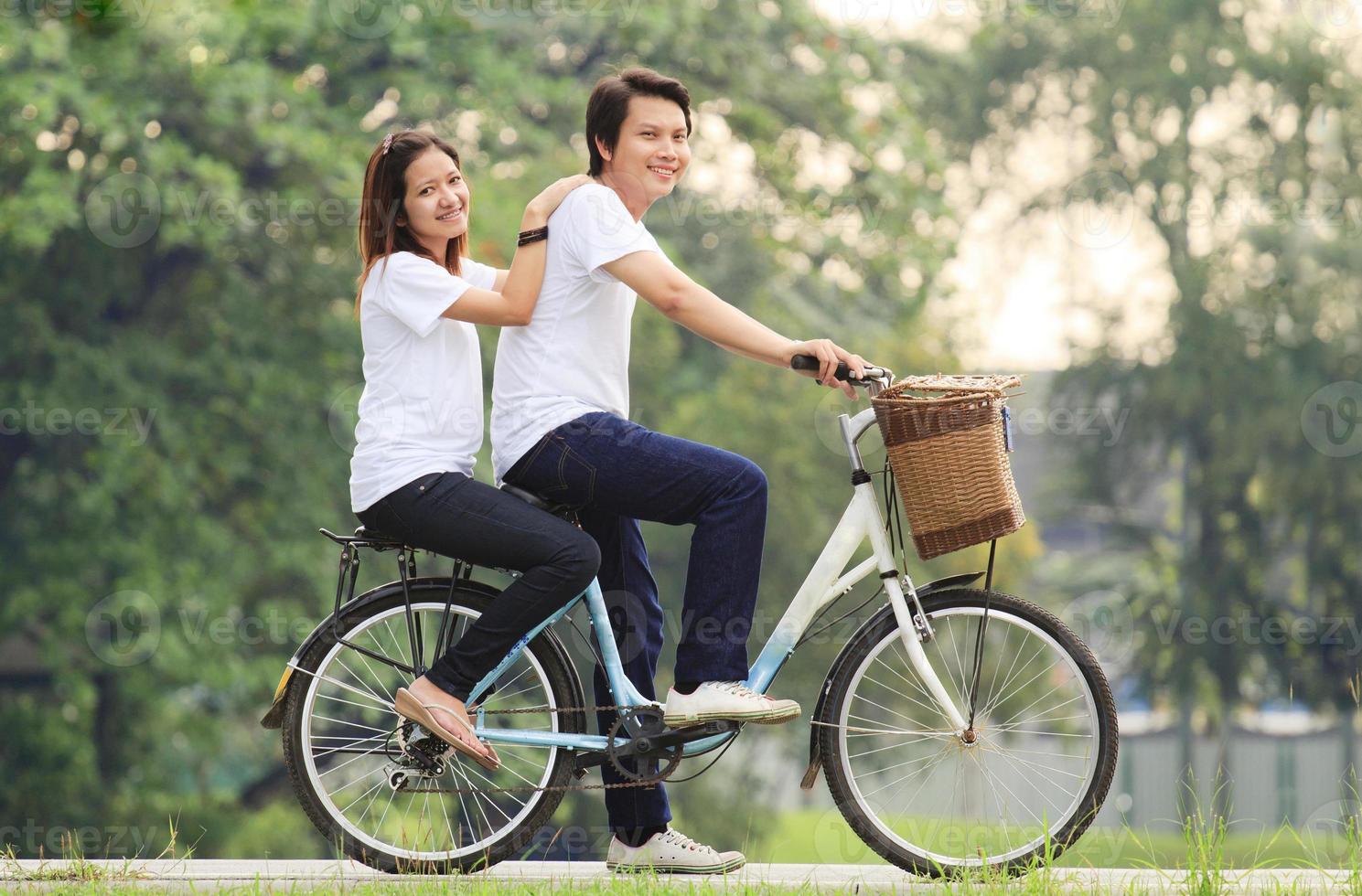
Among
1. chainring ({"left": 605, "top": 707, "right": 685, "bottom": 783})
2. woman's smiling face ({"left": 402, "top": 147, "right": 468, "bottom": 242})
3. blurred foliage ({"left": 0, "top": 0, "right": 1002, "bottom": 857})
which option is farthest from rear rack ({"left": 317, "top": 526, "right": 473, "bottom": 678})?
blurred foliage ({"left": 0, "top": 0, "right": 1002, "bottom": 857})

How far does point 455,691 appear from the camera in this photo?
3883 mm

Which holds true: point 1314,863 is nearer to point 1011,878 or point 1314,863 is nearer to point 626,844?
point 1011,878

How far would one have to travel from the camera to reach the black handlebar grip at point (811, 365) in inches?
146

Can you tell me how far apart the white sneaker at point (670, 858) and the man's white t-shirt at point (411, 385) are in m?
1.03

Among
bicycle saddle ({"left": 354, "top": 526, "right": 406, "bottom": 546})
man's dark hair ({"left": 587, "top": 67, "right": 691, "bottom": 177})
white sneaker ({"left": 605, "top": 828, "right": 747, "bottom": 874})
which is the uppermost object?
man's dark hair ({"left": 587, "top": 67, "right": 691, "bottom": 177})

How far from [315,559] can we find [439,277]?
30.3 ft

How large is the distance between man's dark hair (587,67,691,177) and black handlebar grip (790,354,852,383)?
70cm

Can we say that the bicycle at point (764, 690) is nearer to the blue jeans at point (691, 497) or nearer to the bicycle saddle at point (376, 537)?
the bicycle saddle at point (376, 537)

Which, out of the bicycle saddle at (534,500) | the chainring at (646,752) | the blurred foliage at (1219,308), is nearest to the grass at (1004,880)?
the chainring at (646,752)

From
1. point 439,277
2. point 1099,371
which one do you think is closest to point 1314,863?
point 439,277

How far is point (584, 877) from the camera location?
A: 3959mm

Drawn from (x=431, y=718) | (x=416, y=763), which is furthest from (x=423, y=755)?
(x=431, y=718)

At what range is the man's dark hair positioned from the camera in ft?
12.8

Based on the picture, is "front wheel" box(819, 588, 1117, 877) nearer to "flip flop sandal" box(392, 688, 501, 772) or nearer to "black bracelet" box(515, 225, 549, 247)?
"flip flop sandal" box(392, 688, 501, 772)
